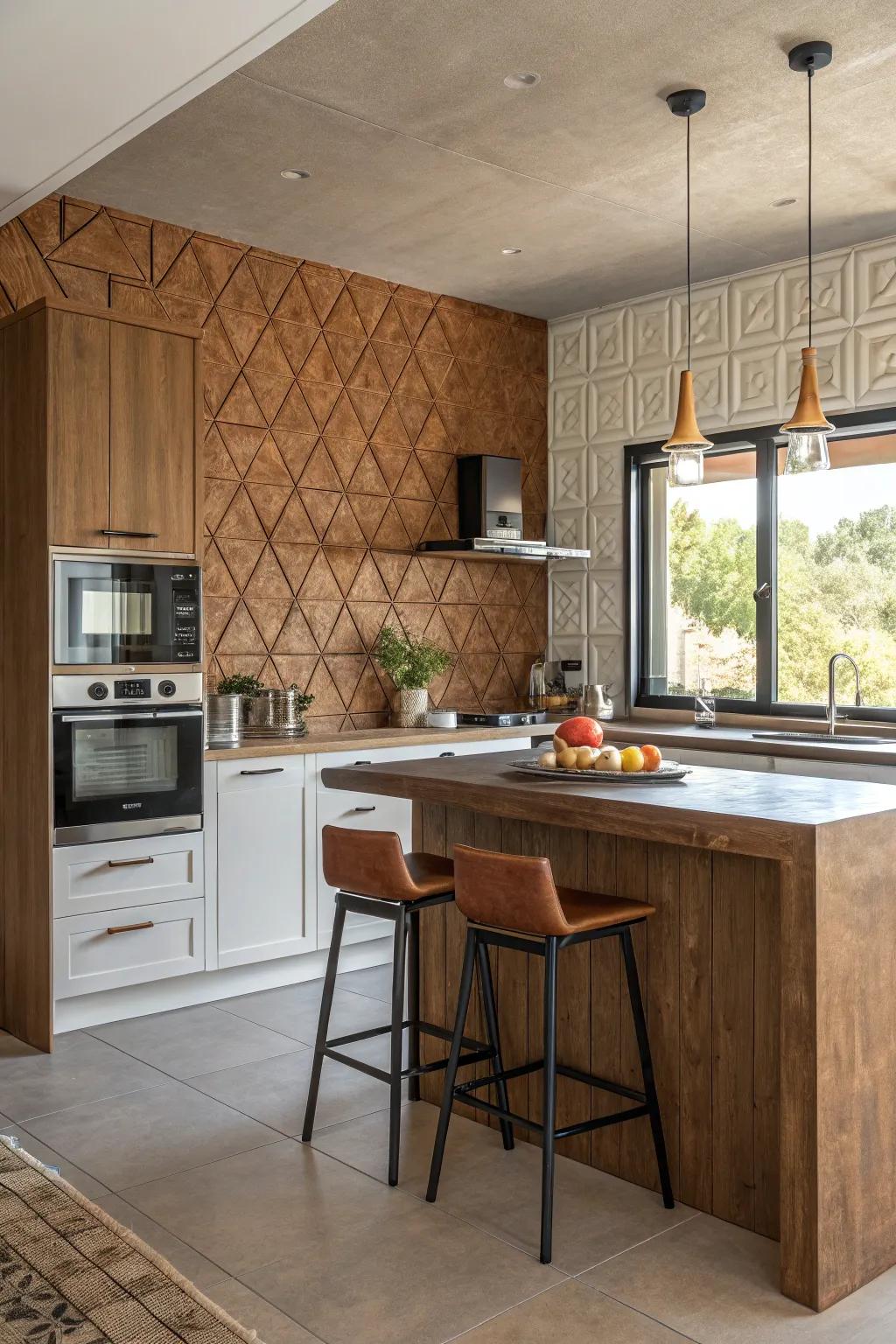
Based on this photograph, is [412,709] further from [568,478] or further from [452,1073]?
[452,1073]

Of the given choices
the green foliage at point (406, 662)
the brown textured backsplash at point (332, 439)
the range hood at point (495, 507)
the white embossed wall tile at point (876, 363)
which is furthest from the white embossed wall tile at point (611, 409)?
the green foliage at point (406, 662)

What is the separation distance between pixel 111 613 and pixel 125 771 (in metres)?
0.55

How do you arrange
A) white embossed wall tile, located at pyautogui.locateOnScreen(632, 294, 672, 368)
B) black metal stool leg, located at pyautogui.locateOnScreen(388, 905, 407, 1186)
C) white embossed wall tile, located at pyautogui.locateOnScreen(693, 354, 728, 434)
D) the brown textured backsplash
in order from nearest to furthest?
black metal stool leg, located at pyautogui.locateOnScreen(388, 905, 407, 1186) → the brown textured backsplash → white embossed wall tile, located at pyautogui.locateOnScreen(693, 354, 728, 434) → white embossed wall tile, located at pyautogui.locateOnScreen(632, 294, 672, 368)

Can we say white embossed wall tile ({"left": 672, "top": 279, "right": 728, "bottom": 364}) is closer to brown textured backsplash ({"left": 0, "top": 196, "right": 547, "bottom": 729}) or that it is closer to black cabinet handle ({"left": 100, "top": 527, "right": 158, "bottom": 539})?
brown textured backsplash ({"left": 0, "top": 196, "right": 547, "bottom": 729})

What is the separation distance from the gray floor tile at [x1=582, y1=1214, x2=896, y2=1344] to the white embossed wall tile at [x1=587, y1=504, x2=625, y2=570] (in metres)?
3.79

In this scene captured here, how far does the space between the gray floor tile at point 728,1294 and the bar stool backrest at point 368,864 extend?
0.95 m

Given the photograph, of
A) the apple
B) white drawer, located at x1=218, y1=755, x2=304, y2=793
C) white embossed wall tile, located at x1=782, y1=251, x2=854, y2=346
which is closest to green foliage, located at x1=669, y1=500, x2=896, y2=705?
white embossed wall tile, located at x1=782, y1=251, x2=854, y2=346

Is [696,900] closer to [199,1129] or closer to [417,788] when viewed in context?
[417,788]

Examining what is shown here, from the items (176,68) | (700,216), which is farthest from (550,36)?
(700,216)

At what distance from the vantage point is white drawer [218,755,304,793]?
4281 millimetres

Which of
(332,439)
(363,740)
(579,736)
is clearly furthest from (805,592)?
(579,736)

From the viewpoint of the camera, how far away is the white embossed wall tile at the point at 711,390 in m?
5.31

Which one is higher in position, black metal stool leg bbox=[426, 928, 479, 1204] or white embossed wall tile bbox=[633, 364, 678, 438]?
white embossed wall tile bbox=[633, 364, 678, 438]

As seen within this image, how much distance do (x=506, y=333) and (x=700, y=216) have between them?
156 centimetres
